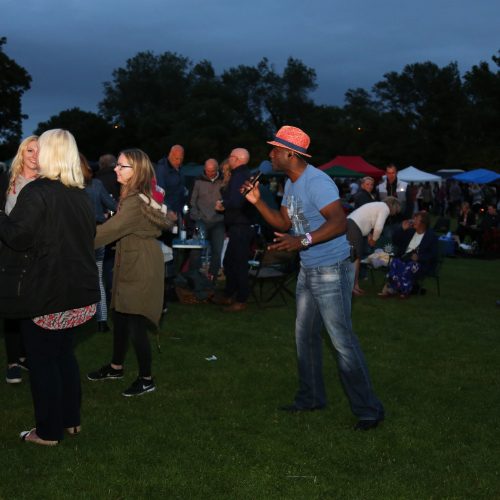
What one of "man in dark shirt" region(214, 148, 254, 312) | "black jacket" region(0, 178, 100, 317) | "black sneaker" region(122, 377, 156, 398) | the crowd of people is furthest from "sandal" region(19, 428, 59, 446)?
"man in dark shirt" region(214, 148, 254, 312)

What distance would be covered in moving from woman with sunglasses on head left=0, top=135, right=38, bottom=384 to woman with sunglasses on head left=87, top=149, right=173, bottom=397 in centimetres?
74

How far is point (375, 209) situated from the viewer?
11.4m

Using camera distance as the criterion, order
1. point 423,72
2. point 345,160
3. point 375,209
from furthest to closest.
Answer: point 423,72 < point 345,160 < point 375,209

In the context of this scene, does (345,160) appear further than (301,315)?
Yes

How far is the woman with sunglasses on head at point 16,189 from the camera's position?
6238mm

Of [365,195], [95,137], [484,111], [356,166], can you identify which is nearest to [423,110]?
[484,111]

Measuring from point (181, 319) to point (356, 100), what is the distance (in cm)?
10322

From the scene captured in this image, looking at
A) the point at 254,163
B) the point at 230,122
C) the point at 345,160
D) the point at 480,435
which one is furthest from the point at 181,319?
the point at 230,122

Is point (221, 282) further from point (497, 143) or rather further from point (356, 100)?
point (356, 100)

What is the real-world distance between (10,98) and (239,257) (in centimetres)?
5691

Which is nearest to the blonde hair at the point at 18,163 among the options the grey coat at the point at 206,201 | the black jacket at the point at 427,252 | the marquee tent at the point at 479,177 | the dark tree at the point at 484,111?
the grey coat at the point at 206,201

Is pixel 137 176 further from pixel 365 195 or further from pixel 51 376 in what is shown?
pixel 365 195

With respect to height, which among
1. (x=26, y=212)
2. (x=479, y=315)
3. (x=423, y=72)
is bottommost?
(x=479, y=315)

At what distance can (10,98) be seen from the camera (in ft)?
207
